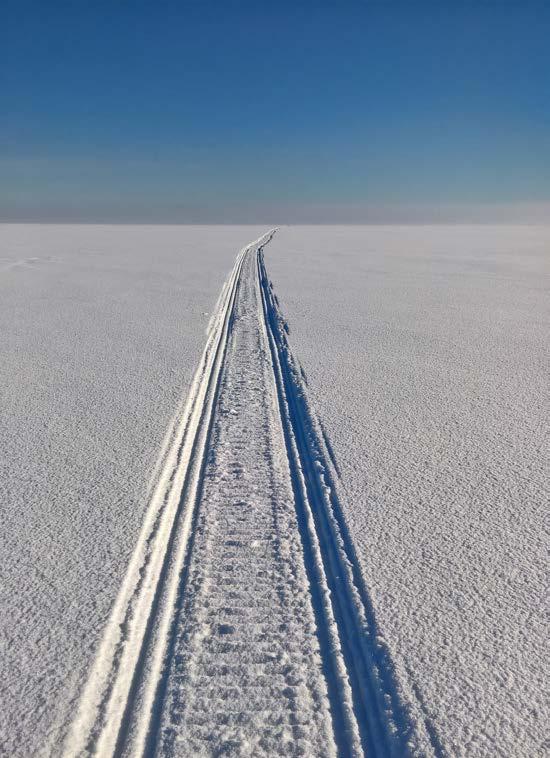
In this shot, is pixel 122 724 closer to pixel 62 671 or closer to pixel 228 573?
pixel 62 671

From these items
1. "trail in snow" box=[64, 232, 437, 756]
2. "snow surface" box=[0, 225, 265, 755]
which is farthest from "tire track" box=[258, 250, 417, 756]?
"snow surface" box=[0, 225, 265, 755]

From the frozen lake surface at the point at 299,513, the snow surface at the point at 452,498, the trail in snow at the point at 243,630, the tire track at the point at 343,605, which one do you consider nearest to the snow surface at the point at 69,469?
the frozen lake surface at the point at 299,513

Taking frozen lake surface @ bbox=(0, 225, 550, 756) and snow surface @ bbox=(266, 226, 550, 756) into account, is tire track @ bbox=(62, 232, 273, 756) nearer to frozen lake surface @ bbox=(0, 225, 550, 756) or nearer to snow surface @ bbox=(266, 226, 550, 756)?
frozen lake surface @ bbox=(0, 225, 550, 756)

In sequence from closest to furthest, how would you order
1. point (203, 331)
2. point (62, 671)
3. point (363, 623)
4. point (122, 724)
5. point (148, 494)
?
point (122, 724) → point (62, 671) → point (363, 623) → point (148, 494) → point (203, 331)

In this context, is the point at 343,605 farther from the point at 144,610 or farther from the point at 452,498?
the point at 452,498

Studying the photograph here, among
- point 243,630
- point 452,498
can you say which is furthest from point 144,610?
point 452,498

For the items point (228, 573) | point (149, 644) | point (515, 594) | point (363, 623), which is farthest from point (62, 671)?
point (515, 594)
